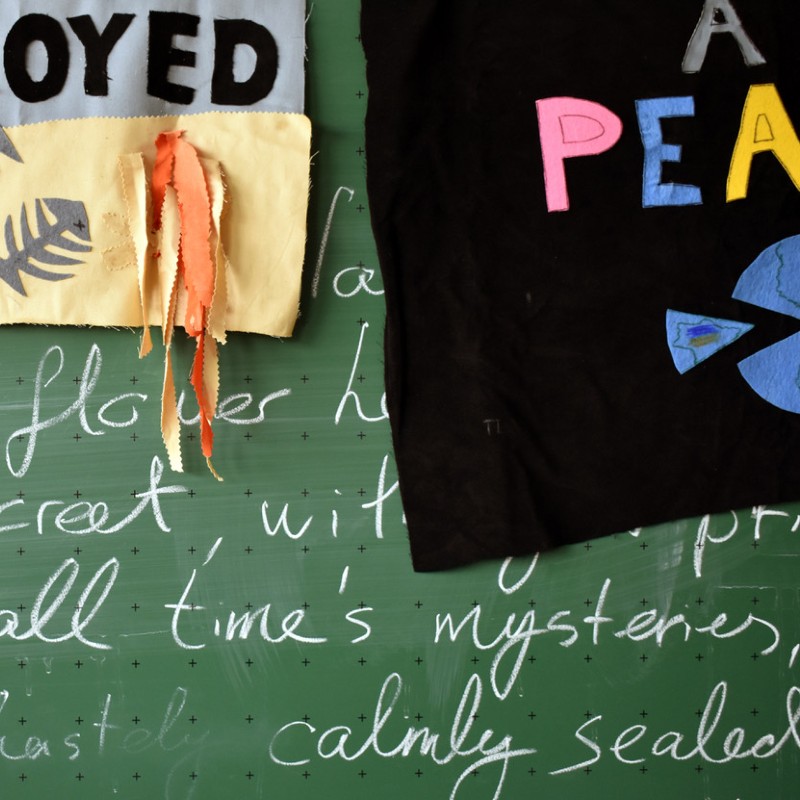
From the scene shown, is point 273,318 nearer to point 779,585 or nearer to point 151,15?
point 151,15

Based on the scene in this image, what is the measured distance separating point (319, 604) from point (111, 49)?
678 mm

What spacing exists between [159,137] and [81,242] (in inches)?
5.8

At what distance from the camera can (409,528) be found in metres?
0.96

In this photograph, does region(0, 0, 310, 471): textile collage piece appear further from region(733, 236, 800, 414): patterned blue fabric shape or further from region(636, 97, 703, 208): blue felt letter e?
region(733, 236, 800, 414): patterned blue fabric shape

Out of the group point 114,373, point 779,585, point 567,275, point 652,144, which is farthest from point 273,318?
point 779,585

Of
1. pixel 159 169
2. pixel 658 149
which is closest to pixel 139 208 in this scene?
pixel 159 169

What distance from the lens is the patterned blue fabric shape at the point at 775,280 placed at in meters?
0.97

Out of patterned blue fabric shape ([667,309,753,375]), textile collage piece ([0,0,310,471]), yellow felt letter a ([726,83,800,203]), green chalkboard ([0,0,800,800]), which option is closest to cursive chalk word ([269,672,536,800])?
green chalkboard ([0,0,800,800])

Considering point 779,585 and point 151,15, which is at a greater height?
point 151,15

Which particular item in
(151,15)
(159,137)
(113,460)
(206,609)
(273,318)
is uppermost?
(151,15)

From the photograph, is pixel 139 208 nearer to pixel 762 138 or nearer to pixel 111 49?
pixel 111 49

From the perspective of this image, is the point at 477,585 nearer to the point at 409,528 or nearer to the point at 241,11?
the point at 409,528

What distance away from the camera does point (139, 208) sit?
91 cm

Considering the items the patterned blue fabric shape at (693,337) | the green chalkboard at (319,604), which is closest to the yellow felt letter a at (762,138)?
the patterned blue fabric shape at (693,337)
